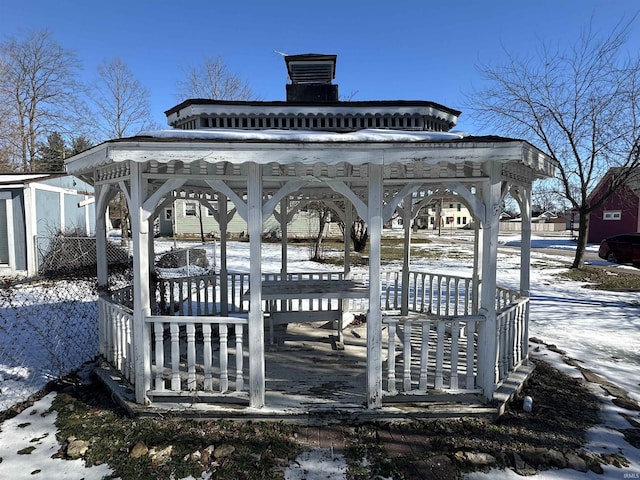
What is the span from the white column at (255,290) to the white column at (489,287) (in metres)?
2.36

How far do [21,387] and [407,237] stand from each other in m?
6.24

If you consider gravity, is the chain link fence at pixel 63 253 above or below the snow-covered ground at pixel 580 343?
above

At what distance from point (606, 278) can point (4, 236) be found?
2065 centimetres

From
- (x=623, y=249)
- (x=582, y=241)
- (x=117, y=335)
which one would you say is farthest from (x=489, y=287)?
(x=623, y=249)

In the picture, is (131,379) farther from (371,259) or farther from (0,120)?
(0,120)

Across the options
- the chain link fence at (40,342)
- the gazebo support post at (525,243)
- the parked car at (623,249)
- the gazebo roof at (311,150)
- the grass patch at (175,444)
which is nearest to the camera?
the grass patch at (175,444)

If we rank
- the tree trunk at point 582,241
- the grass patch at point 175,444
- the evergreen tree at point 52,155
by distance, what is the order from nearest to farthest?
the grass patch at point 175,444, the tree trunk at point 582,241, the evergreen tree at point 52,155

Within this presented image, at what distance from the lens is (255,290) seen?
3963 mm

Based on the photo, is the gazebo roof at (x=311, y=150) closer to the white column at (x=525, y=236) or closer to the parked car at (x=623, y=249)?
the white column at (x=525, y=236)

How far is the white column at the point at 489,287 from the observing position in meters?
3.99

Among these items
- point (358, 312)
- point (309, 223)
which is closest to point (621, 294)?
point (358, 312)

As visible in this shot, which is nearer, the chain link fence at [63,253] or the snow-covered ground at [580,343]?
the snow-covered ground at [580,343]

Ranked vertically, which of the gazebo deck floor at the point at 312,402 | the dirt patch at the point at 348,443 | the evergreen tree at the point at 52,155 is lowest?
the dirt patch at the point at 348,443

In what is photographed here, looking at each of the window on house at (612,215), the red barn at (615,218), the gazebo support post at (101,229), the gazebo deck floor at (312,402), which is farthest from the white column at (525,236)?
the window on house at (612,215)
